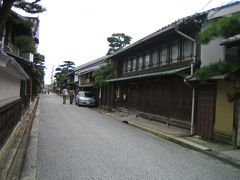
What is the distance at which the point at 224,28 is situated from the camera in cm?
730

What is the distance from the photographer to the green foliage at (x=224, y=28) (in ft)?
23.6

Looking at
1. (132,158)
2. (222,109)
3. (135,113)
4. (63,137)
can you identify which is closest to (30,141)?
(63,137)

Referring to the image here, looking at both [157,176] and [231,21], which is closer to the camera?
[157,176]

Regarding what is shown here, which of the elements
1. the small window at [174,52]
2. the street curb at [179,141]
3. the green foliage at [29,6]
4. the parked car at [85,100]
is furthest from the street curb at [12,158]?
the parked car at [85,100]

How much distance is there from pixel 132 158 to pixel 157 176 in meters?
1.39

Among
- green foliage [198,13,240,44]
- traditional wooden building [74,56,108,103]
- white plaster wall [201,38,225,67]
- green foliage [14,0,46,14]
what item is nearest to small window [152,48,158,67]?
white plaster wall [201,38,225,67]

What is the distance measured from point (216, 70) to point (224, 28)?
1.40m

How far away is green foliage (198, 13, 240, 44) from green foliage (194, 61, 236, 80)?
0.90 metres

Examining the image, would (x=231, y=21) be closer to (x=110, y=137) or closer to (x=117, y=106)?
(x=110, y=137)

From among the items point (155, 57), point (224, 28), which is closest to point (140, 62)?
point (155, 57)

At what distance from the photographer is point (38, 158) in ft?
20.1

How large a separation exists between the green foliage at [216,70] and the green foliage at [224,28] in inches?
35.5

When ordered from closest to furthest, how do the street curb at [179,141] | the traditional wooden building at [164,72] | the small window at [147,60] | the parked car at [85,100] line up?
1. the street curb at [179,141]
2. the traditional wooden building at [164,72]
3. the small window at [147,60]
4. the parked car at [85,100]

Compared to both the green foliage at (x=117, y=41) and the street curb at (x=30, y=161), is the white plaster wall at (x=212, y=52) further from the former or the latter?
the green foliage at (x=117, y=41)
